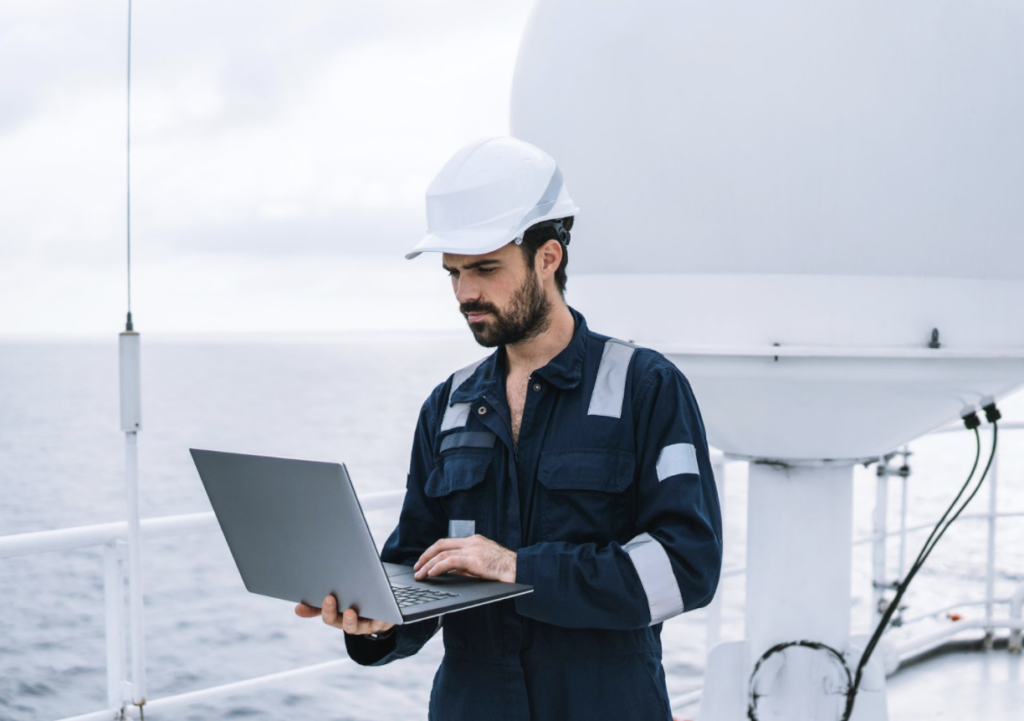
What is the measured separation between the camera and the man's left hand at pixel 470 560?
1.33m

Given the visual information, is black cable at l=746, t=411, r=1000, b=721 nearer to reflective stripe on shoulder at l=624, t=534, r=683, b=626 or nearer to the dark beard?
reflective stripe on shoulder at l=624, t=534, r=683, b=626

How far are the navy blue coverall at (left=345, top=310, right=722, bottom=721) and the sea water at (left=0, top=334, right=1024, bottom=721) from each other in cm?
142

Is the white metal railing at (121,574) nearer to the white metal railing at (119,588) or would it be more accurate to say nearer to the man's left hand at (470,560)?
the white metal railing at (119,588)

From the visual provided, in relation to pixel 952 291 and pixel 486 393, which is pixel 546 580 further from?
pixel 952 291

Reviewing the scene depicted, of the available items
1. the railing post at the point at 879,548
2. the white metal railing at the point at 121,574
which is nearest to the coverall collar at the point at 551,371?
the white metal railing at the point at 121,574

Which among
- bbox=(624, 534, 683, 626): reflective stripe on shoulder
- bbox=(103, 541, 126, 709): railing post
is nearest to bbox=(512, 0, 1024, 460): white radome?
bbox=(624, 534, 683, 626): reflective stripe on shoulder

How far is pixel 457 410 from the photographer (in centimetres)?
157

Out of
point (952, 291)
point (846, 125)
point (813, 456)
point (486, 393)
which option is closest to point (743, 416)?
point (813, 456)

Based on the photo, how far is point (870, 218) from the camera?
78.4 inches

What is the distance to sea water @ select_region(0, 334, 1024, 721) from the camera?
43.1 ft

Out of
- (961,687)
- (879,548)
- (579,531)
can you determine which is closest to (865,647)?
(879,548)

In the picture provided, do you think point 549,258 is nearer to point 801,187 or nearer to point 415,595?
point 415,595

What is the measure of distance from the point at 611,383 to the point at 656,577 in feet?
0.95

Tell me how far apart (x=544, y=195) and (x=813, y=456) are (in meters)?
1.20
